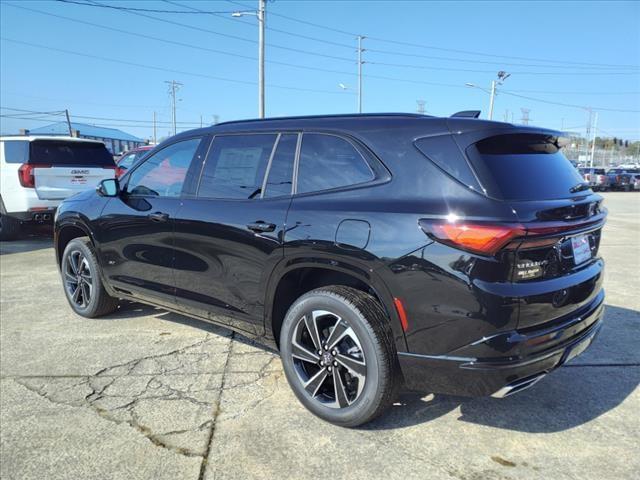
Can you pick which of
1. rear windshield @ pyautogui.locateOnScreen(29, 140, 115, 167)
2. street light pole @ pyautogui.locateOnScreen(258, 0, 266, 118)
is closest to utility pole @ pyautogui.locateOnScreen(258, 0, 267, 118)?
street light pole @ pyautogui.locateOnScreen(258, 0, 266, 118)

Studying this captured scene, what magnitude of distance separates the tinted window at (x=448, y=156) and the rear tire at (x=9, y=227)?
864 centimetres

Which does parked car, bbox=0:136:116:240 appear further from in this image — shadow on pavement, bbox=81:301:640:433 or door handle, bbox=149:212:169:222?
shadow on pavement, bbox=81:301:640:433

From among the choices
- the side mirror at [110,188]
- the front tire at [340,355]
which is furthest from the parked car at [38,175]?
the front tire at [340,355]

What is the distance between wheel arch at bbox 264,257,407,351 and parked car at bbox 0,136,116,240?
6.80 metres

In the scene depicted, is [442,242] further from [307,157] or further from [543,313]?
[307,157]

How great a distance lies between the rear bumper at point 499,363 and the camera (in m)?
2.34

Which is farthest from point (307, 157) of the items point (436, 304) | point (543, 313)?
point (543, 313)

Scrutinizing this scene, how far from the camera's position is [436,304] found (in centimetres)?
239

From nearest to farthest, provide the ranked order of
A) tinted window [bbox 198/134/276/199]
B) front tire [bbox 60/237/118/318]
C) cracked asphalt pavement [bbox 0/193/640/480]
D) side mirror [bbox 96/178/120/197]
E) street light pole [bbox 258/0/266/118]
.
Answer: cracked asphalt pavement [bbox 0/193/640/480]
tinted window [bbox 198/134/276/199]
side mirror [bbox 96/178/120/197]
front tire [bbox 60/237/118/318]
street light pole [bbox 258/0/266/118]

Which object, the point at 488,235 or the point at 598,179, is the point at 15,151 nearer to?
the point at 488,235

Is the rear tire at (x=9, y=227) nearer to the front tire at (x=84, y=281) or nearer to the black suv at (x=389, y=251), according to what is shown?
the front tire at (x=84, y=281)

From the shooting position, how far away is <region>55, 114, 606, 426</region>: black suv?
2342mm

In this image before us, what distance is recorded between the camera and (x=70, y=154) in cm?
883

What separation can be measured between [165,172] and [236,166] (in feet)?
2.77
